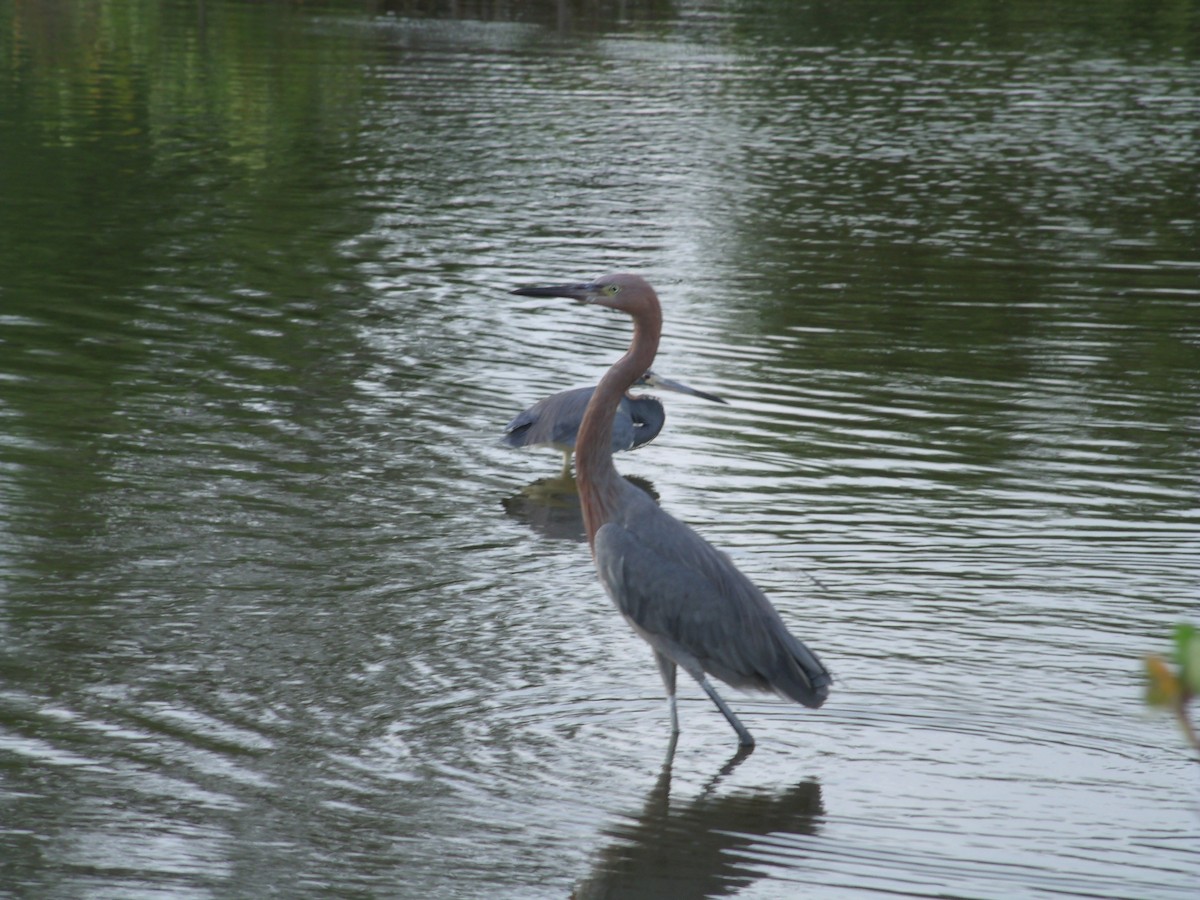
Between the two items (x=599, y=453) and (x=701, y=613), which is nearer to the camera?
(x=701, y=613)

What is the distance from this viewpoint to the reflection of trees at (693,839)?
4934mm

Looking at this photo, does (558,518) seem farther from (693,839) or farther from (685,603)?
(693,839)

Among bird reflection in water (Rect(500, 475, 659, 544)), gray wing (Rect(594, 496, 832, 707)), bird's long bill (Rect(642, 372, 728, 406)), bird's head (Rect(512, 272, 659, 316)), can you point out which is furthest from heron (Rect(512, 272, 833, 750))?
bird's long bill (Rect(642, 372, 728, 406))

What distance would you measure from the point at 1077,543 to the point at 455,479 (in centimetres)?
343

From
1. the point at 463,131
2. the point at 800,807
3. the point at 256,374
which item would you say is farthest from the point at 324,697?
the point at 463,131

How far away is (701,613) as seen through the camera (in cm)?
579

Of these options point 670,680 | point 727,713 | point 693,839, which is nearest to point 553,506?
point 670,680

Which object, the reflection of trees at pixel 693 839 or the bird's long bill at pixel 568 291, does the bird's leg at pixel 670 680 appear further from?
the bird's long bill at pixel 568 291

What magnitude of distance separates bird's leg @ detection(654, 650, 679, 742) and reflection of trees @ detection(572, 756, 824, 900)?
0.60 feet

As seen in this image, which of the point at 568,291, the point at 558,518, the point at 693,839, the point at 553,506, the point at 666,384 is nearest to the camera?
the point at 693,839

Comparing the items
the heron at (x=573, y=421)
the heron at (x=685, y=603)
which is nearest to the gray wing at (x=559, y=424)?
the heron at (x=573, y=421)

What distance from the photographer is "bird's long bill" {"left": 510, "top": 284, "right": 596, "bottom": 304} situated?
628cm

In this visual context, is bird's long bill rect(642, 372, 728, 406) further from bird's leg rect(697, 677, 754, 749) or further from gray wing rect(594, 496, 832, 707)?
bird's leg rect(697, 677, 754, 749)

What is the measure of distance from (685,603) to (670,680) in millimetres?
331
